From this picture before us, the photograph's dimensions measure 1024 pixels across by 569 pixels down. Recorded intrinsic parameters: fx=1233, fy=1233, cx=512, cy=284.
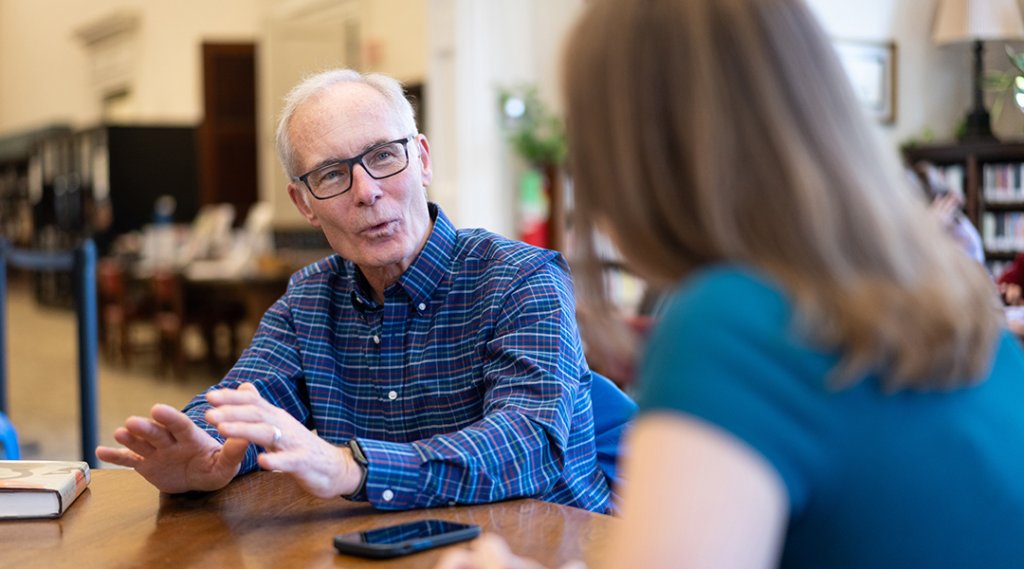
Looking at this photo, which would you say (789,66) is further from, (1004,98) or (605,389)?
(1004,98)

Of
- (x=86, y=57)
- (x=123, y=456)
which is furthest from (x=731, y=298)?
(x=86, y=57)

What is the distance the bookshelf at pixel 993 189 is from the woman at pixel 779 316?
24.9 ft

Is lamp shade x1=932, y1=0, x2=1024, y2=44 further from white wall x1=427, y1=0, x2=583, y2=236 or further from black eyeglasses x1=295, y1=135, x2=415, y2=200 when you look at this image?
black eyeglasses x1=295, y1=135, x2=415, y2=200

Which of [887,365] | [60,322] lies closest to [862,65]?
[887,365]

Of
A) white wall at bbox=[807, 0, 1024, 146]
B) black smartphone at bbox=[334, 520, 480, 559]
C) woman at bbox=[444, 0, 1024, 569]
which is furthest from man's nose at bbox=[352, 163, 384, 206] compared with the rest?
white wall at bbox=[807, 0, 1024, 146]

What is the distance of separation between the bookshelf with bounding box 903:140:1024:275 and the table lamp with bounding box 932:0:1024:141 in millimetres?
159

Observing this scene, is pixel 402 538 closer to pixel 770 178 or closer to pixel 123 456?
pixel 123 456

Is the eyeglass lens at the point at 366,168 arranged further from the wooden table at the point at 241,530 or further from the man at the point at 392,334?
the wooden table at the point at 241,530

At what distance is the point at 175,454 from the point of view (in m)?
1.81

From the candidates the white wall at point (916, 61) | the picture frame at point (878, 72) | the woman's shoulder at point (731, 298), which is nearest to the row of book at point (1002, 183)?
the white wall at point (916, 61)

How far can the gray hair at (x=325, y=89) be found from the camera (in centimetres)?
216

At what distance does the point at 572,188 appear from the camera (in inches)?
40.3

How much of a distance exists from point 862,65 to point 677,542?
27.0ft

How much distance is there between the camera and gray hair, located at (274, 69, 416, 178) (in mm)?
2158
